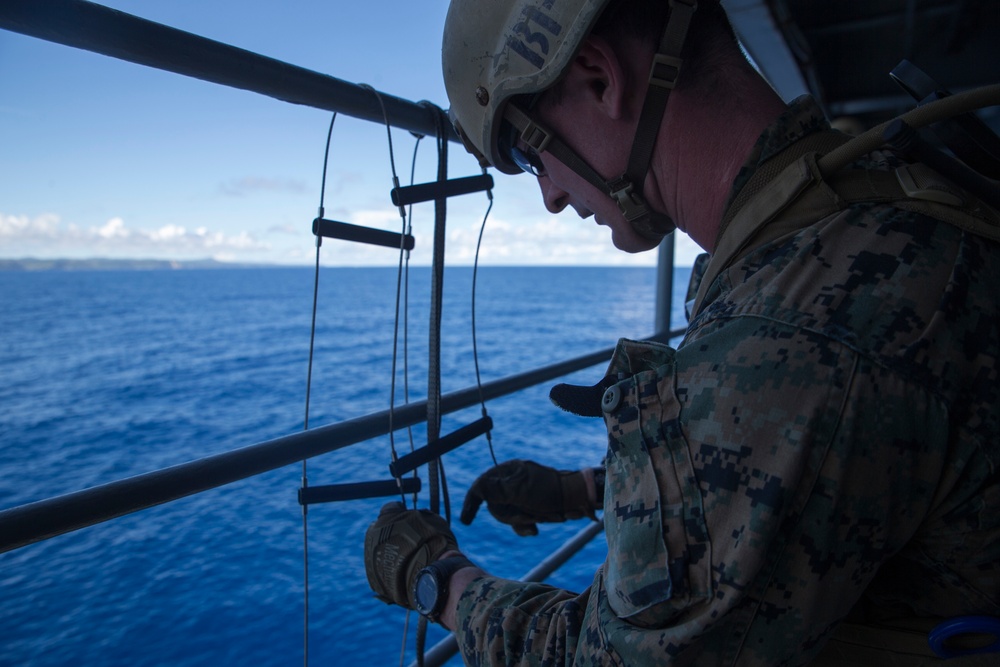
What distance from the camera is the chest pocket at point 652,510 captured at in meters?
0.64

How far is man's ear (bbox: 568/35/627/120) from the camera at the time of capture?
826 mm

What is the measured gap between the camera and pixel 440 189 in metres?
1.38

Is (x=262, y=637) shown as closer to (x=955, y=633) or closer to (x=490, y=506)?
(x=490, y=506)

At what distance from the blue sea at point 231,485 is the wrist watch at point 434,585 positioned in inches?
22.6

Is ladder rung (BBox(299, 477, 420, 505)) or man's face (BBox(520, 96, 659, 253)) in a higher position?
man's face (BBox(520, 96, 659, 253))

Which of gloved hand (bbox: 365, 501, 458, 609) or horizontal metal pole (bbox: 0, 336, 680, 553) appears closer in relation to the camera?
horizontal metal pole (bbox: 0, 336, 680, 553)

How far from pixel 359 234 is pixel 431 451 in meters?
0.48

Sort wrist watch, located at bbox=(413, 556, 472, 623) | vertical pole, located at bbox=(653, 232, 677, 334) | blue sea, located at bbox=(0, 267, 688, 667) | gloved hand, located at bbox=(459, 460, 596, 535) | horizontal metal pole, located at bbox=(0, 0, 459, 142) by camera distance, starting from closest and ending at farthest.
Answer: horizontal metal pole, located at bbox=(0, 0, 459, 142), wrist watch, located at bbox=(413, 556, 472, 623), gloved hand, located at bbox=(459, 460, 596, 535), vertical pole, located at bbox=(653, 232, 677, 334), blue sea, located at bbox=(0, 267, 688, 667)

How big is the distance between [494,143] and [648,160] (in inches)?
10.8

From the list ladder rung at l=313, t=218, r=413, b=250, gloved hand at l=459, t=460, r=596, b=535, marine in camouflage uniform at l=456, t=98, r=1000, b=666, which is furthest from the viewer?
gloved hand at l=459, t=460, r=596, b=535

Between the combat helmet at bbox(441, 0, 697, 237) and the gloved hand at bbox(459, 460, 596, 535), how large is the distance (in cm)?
72

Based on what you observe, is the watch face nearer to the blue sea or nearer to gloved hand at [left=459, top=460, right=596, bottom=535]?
gloved hand at [left=459, top=460, right=596, bottom=535]

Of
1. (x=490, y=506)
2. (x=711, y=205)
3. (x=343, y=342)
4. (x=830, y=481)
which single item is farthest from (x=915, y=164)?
(x=343, y=342)

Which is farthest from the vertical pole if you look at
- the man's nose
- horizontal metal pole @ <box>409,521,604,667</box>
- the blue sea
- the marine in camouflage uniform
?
the marine in camouflage uniform
